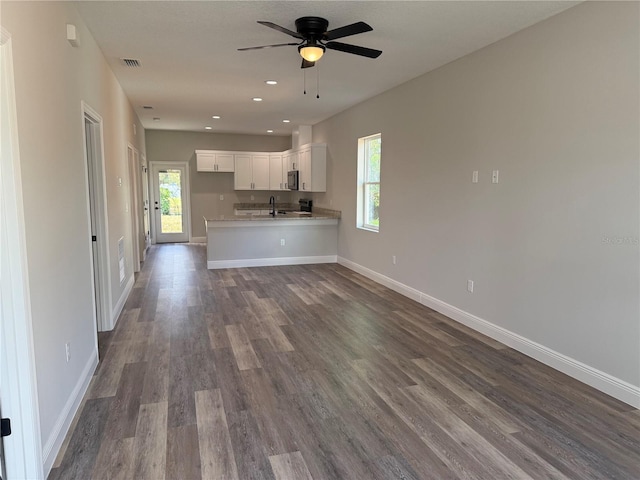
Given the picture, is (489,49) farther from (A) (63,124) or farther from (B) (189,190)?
(B) (189,190)

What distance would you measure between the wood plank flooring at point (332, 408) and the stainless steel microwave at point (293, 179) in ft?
15.2

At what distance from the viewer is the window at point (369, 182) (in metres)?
6.20

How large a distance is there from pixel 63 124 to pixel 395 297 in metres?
4.02

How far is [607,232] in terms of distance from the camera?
2.78 meters

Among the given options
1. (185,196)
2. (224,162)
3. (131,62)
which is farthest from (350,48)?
(185,196)

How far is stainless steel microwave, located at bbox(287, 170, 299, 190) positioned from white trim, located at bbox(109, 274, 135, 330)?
3984 mm

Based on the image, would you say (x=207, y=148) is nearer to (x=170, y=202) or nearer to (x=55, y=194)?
(x=170, y=202)

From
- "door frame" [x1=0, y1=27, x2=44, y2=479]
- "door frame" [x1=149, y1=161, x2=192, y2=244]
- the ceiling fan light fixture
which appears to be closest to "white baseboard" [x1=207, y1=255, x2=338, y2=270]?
"door frame" [x1=149, y1=161, x2=192, y2=244]

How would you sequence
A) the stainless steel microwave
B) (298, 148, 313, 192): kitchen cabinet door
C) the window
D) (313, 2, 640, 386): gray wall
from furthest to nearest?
the stainless steel microwave
(298, 148, 313, 192): kitchen cabinet door
the window
(313, 2, 640, 386): gray wall

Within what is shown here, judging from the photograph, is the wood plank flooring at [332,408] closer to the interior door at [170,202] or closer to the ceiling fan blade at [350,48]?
the ceiling fan blade at [350,48]

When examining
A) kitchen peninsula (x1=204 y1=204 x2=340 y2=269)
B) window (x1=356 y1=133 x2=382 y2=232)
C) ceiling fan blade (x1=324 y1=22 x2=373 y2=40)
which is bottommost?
kitchen peninsula (x1=204 y1=204 x2=340 y2=269)

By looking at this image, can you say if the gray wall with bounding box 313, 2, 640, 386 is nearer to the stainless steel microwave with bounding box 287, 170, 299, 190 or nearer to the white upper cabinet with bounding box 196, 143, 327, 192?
the stainless steel microwave with bounding box 287, 170, 299, 190

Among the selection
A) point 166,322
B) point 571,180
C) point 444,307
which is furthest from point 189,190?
point 571,180

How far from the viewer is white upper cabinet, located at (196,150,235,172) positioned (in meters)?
9.52
